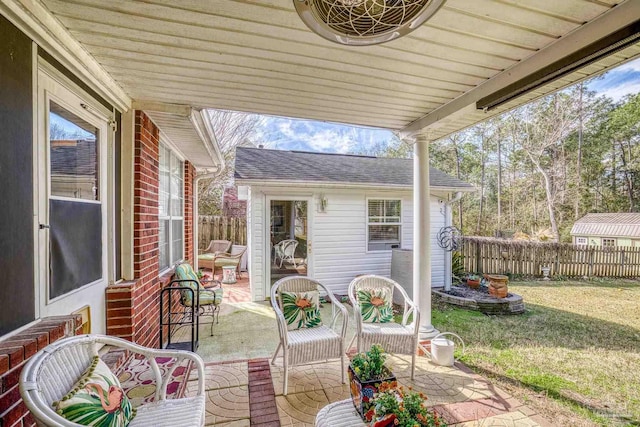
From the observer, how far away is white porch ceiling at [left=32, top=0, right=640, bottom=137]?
1660 mm

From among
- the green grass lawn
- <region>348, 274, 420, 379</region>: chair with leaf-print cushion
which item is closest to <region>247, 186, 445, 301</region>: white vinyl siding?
the green grass lawn

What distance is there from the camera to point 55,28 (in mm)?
1751

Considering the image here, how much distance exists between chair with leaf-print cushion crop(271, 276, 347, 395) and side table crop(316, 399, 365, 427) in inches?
33.3

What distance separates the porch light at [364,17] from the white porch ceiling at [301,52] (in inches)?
10.9

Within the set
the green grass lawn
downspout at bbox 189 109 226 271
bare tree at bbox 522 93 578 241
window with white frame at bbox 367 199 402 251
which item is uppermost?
bare tree at bbox 522 93 578 241

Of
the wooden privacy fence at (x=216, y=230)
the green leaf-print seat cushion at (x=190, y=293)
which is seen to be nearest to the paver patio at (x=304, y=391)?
the green leaf-print seat cushion at (x=190, y=293)

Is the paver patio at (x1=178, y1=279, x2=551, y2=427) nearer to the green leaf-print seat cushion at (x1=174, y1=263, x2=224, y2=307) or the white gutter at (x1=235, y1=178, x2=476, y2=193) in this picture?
the green leaf-print seat cushion at (x1=174, y1=263, x2=224, y2=307)

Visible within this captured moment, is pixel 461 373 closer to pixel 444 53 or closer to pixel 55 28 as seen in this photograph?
pixel 444 53

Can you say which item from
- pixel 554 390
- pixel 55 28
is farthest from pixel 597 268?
pixel 55 28

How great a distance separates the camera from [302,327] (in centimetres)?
310

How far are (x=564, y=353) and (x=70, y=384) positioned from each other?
4.99 m

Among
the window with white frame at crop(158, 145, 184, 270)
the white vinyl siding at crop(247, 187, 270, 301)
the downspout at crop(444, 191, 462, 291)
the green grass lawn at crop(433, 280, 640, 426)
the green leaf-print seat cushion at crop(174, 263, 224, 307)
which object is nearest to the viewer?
the green grass lawn at crop(433, 280, 640, 426)

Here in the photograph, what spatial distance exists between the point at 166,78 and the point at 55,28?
777mm

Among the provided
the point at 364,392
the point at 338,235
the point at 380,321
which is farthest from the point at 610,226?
the point at 364,392
